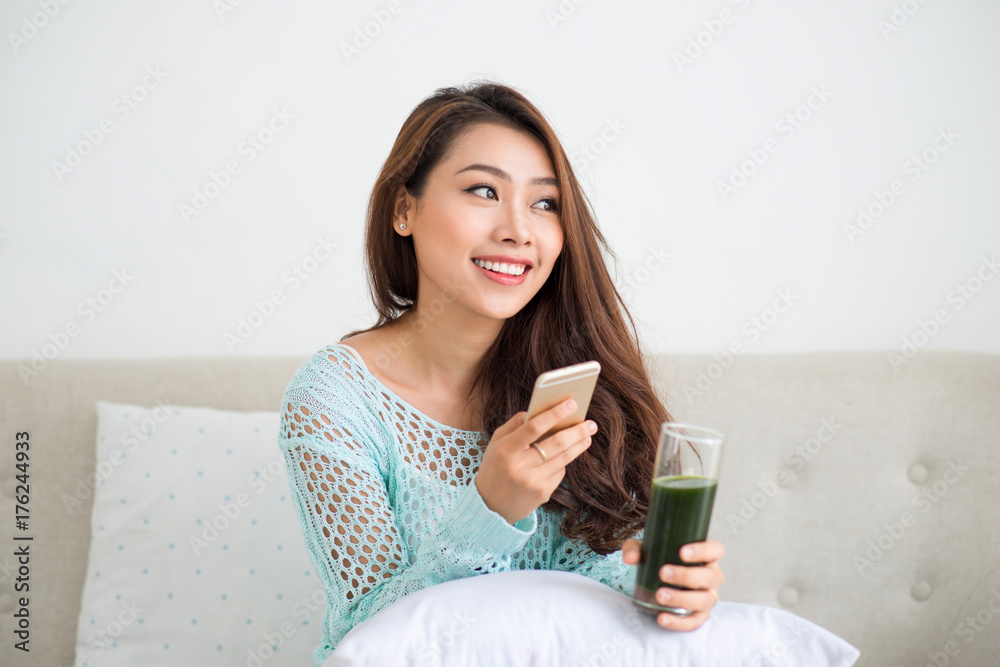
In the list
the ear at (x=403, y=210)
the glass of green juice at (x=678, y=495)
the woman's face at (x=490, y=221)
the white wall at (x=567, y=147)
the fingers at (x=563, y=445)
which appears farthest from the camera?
the white wall at (x=567, y=147)

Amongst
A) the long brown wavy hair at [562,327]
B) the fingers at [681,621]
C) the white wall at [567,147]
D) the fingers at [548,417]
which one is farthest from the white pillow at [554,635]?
the white wall at [567,147]

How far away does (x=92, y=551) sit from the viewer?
1.65 m

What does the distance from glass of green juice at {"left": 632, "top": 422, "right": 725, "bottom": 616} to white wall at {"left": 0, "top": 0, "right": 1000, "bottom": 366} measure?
45.8 inches

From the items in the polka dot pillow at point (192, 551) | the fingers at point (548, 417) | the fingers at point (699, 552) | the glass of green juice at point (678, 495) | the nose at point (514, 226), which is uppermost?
the nose at point (514, 226)

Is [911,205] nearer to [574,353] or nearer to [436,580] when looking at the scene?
[574,353]

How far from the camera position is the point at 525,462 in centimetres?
107

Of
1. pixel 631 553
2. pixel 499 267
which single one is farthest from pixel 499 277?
pixel 631 553

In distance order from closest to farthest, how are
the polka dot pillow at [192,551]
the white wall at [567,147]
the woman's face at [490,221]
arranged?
the woman's face at [490,221] → the polka dot pillow at [192,551] → the white wall at [567,147]

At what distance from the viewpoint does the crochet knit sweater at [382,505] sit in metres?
1.17

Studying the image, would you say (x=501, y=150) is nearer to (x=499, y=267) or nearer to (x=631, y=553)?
(x=499, y=267)

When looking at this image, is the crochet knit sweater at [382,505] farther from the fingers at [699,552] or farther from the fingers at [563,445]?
the fingers at [699,552]

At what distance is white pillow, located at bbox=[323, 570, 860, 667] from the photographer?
3.23 ft

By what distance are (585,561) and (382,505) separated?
431 millimetres

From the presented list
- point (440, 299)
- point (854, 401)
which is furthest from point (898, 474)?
point (440, 299)
